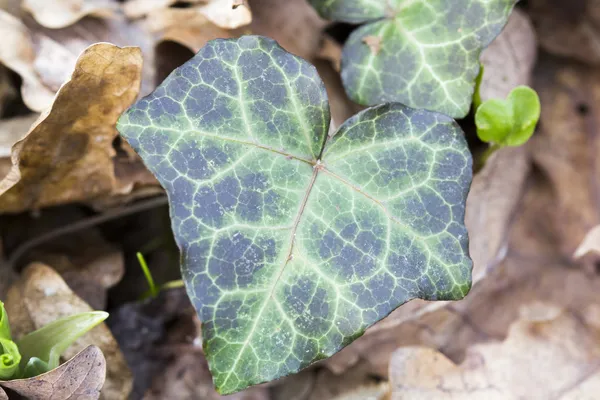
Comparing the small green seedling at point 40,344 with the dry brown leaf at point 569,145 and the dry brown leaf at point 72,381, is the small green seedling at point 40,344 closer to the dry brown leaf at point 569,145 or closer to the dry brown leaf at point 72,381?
the dry brown leaf at point 72,381

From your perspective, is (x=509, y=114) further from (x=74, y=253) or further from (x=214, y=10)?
(x=74, y=253)

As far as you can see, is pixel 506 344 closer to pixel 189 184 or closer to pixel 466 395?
pixel 466 395

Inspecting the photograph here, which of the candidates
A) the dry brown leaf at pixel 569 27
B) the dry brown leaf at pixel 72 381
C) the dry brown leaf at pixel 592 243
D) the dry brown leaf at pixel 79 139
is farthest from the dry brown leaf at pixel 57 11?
the dry brown leaf at pixel 592 243

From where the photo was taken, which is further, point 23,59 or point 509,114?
point 23,59

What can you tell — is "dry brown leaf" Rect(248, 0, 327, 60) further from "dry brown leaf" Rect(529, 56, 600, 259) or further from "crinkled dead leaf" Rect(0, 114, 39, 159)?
"dry brown leaf" Rect(529, 56, 600, 259)

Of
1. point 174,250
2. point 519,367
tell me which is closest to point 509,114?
point 519,367

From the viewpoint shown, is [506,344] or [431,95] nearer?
[431,95]

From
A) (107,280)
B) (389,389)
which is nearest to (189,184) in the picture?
(107,280)
